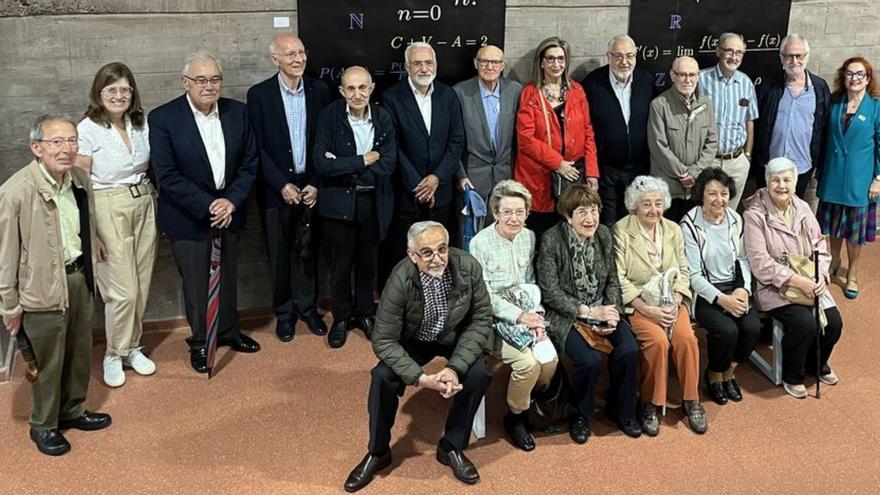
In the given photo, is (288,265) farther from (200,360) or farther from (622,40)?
(622,40)

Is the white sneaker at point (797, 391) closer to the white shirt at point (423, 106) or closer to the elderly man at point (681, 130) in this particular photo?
the elderly man at point (681, 130)

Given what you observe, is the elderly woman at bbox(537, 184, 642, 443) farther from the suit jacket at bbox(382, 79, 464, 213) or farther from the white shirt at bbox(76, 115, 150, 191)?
the white shirt at bbox(76, 115, 150, 191)

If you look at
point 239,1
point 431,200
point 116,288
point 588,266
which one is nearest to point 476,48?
point 431,200

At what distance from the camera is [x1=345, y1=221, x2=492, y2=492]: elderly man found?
3697 mm

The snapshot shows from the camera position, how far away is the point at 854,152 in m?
5.75

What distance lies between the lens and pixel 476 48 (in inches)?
215

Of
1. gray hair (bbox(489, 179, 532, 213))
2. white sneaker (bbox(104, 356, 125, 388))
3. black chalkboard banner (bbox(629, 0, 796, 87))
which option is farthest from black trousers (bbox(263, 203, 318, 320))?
black chalkboard banner (bbox(629, 0, 796, 87))

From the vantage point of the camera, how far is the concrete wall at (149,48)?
4652mm

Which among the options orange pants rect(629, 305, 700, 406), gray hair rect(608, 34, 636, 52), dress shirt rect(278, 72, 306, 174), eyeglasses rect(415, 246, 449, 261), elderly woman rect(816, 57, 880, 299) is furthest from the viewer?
elderly woman rect(816, 57, 880, 299)

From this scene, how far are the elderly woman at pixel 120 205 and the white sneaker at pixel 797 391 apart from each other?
11.2 feet

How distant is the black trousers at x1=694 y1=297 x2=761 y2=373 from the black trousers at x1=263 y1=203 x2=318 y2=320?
222 cm

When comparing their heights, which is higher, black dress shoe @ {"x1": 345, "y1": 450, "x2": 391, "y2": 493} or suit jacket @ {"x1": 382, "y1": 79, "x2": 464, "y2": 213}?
suit jacket @ {"x1": 382, "y1": 79, "x2": 464, "y2": 213}

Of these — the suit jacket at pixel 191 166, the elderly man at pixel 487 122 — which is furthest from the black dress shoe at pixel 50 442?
the elderly man at pixel 487 122

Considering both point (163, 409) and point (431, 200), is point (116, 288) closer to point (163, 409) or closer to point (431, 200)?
point (163, 409)
